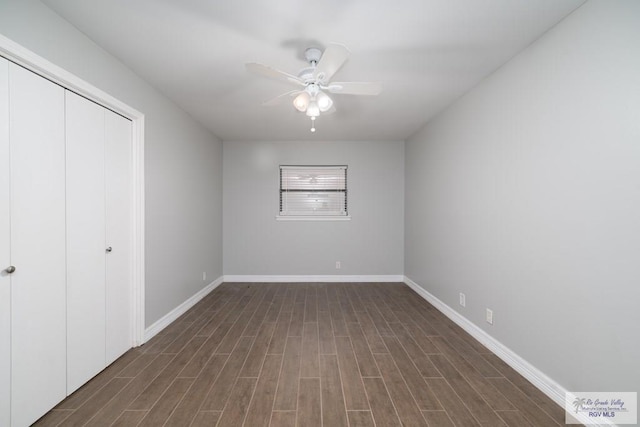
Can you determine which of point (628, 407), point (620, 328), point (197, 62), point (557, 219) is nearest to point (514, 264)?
point (557, 219)

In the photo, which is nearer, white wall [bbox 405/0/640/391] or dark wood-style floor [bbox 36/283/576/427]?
white wall [bbox 405/0/640/391]

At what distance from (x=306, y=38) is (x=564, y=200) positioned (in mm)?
2049

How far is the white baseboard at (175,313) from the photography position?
262cm

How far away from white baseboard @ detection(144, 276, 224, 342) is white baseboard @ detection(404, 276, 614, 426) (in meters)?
Answer: 3.17

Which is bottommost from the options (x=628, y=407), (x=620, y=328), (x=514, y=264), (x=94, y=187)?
(x=628, y=407)

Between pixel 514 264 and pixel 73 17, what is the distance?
3.60m

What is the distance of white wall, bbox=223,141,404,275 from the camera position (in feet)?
15.5

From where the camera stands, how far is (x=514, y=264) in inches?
83.7

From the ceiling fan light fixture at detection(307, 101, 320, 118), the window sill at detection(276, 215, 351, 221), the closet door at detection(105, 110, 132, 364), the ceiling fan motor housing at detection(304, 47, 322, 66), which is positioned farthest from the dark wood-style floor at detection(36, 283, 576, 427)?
the ceiling fan motor housing at detection(304, 47, 322, 66)

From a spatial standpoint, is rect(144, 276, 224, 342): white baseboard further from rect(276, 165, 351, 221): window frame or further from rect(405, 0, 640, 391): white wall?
rect(405, 0, 640, 391): white wall

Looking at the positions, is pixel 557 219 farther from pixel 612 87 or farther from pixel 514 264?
pixel 612 87

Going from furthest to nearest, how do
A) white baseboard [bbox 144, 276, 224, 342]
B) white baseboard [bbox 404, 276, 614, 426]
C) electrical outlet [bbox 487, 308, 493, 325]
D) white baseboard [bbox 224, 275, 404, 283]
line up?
white baseboard [bbox 224, 275, 404, 283]
white baseboard [bbox 144, 276, 224, 342]
electrical outlet [bbox 487, 308, 493, 325]
white baseboard [bbox 404, 276, 614, 426]

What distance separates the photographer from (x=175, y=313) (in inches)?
121

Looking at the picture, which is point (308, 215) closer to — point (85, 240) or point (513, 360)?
point (85, 240)
